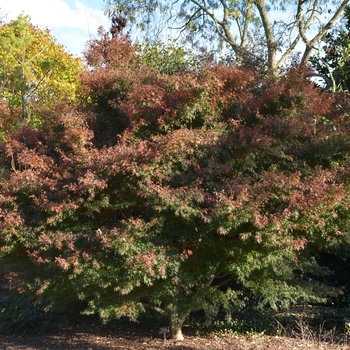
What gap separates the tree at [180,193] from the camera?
5238 millimetres

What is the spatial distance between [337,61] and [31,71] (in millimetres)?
5246

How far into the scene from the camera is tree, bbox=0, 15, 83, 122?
26.2ft

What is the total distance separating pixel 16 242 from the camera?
591cm

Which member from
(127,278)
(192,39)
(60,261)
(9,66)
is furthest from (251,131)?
(192,39)

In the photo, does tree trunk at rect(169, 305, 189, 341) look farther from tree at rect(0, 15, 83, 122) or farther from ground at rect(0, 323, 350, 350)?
tree at rect(0, 15, 83, 122)

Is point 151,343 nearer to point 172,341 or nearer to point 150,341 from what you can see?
point 150,341

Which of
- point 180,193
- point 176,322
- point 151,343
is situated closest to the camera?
point 180,193

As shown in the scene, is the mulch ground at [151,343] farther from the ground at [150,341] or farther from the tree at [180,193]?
the tree at [180,193]

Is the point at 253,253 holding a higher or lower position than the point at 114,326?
higher

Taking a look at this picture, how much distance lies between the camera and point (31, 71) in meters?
9.01

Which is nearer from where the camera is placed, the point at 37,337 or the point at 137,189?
the point at 137,189

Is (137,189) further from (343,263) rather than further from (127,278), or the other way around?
(343,263)

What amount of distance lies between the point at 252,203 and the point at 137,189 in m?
1.20

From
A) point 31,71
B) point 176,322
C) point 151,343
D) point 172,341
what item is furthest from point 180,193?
point 31,71
